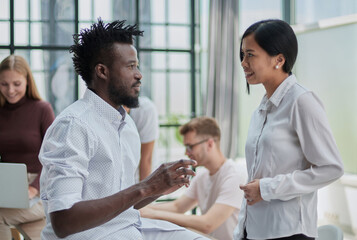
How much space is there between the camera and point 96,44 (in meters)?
1.90

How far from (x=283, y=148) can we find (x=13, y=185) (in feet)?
5.24

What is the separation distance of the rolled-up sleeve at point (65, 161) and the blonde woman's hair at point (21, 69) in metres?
1.88

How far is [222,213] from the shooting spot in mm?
3109

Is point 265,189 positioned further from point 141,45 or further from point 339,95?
point 141,45

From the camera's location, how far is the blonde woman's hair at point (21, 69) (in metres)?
3.42

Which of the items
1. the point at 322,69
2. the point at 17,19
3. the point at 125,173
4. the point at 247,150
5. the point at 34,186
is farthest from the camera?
the point at 322,69

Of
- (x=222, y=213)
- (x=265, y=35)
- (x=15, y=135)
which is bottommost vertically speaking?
(x=222, y=213)

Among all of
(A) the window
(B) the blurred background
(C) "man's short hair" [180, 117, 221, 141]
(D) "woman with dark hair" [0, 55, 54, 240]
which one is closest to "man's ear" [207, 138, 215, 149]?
(C) "man's short hair" [180, 117, 221, 141]

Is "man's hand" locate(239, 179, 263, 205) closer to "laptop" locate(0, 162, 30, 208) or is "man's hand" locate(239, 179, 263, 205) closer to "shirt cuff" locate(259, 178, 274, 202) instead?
"shirt cuff" locate(259, 178, 274, 202)

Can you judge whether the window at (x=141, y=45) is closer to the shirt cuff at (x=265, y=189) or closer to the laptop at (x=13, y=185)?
the laptop at (x=13, y=185)

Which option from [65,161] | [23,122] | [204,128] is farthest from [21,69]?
[65,161]

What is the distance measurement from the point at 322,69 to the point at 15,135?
3381mm

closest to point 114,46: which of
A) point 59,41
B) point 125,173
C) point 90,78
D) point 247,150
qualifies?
point 90,78

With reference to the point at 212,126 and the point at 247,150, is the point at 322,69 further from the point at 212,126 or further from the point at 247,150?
the point at 247,150
